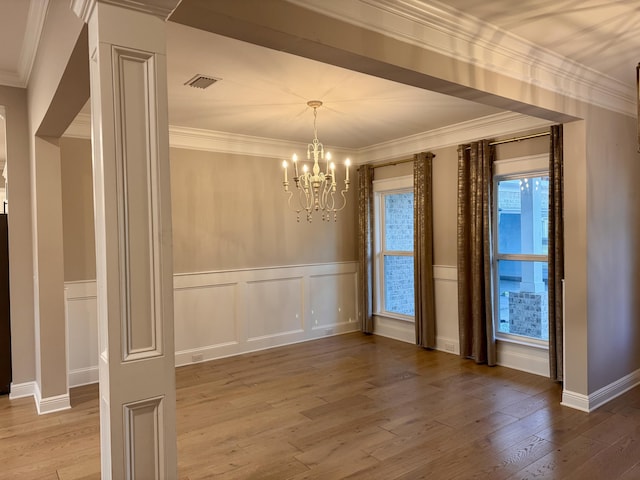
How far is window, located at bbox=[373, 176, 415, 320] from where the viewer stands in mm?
5910

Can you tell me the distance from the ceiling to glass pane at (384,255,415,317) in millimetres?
1788

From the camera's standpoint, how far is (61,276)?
3707 mm

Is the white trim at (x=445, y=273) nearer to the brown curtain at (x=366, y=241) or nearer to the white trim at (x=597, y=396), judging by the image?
the brown curtain at (x=366, y=241)

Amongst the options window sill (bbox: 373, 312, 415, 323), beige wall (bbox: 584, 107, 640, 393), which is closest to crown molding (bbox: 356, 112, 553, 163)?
beige wall (bbox: 584, 107, 640, 393)

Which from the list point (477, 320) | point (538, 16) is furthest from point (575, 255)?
point (538, 16)

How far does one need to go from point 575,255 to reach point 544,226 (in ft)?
3.04

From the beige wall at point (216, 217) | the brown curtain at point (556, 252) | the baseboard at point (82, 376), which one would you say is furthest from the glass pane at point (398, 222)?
the baseboard at point (82, 376)

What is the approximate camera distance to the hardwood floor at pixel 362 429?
274 centimetres

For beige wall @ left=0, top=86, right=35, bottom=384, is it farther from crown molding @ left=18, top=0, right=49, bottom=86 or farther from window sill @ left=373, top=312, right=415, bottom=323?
window sill @ left=373, top=312, right=415, bottom=323

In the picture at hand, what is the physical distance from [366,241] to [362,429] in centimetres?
321

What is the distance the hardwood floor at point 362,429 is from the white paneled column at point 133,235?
1.35 metres

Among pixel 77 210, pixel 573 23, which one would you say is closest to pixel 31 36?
pixel 77 210

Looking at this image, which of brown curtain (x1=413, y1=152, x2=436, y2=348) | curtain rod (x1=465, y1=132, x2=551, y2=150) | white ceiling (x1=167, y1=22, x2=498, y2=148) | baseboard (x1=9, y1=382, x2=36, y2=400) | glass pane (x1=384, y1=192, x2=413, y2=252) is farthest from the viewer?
glass pane (x1=384, y1=192, x2=413, y2=252)

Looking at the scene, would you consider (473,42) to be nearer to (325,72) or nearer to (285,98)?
(325,72)
